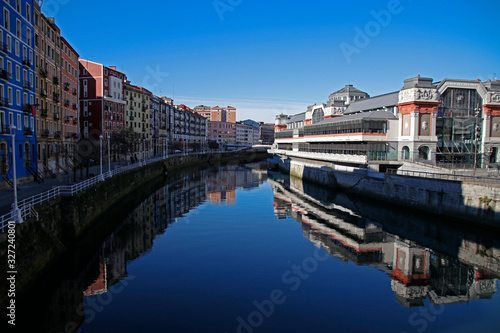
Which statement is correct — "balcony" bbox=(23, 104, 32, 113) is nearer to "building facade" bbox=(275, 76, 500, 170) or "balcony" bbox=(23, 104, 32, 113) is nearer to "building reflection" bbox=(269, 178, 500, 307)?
"building reflection" bbox=(269, 178, 500, 307)

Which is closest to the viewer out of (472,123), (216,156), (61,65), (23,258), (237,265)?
(23,258)

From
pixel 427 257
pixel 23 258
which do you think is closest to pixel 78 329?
pixel 23 258

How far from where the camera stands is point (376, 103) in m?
61.5

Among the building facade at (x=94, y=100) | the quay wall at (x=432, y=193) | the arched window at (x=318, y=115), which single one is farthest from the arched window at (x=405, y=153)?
the building facade at (x=94, y=100)

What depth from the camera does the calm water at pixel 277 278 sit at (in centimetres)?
1459

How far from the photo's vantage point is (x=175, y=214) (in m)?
36.0

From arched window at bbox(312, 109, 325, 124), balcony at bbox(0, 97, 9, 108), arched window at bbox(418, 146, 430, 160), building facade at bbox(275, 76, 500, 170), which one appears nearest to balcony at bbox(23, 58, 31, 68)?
balcony at bbox(0, 97, 9, 108)

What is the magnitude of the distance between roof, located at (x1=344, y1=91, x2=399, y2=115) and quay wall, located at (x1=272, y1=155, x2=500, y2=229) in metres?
13.5

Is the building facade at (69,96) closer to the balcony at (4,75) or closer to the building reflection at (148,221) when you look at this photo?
the building reflection at (148,221)

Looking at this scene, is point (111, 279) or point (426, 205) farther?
point (426, 205)

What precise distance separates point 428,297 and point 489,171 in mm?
29978

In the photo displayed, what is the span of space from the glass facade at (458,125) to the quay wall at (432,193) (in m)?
12.7

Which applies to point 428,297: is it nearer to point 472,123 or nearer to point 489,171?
point 489,171

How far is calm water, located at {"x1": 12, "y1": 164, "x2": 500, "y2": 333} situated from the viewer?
1459 centimetres
